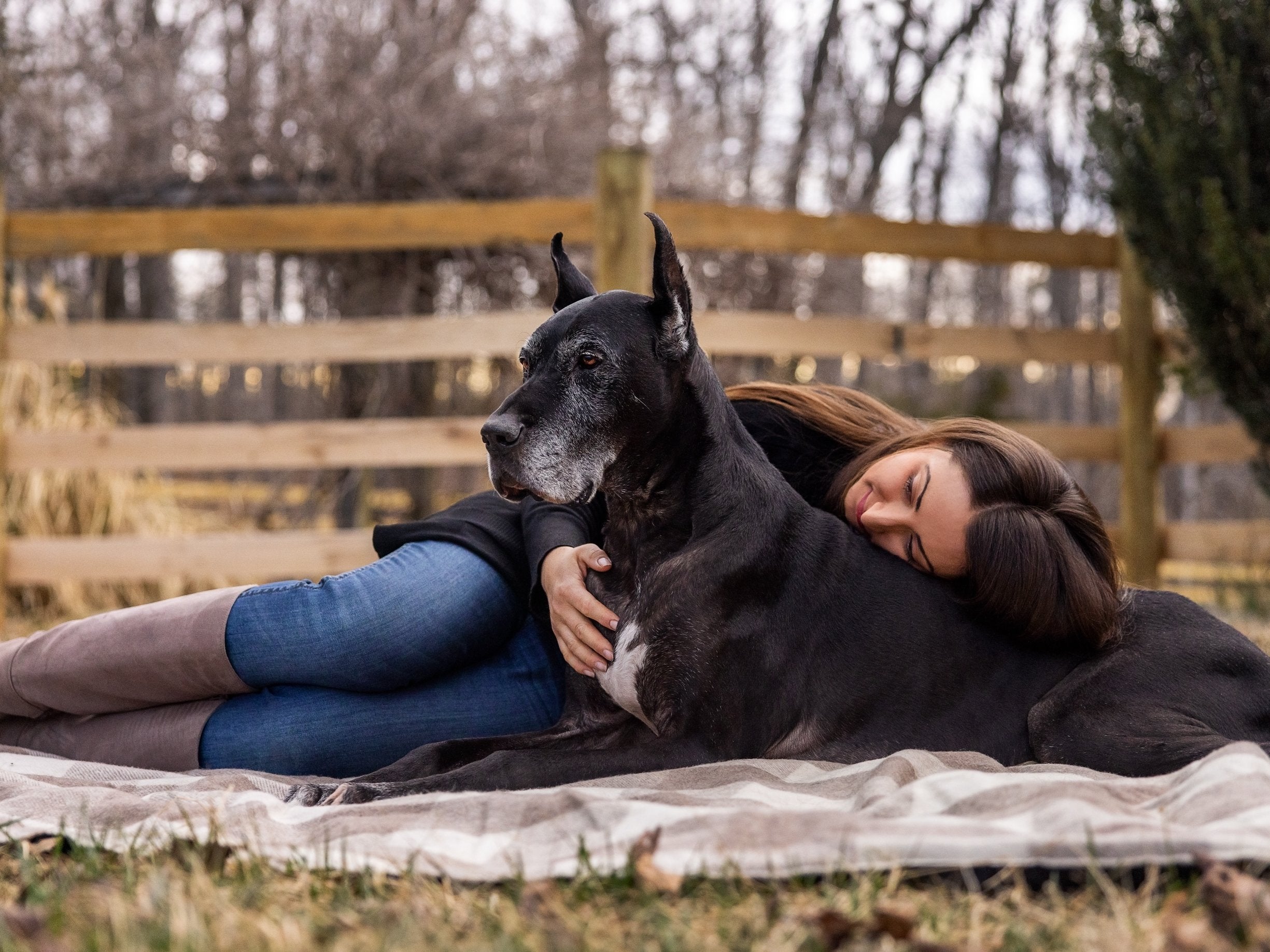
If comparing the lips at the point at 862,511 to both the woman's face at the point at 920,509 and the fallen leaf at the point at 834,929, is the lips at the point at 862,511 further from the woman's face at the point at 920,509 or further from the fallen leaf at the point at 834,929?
the fallen leaf at the point at 834,929

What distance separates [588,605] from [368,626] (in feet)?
1.82

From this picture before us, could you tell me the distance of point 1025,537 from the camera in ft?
7.55

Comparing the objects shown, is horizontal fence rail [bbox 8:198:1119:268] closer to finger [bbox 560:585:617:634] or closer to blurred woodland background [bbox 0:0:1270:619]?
blurred woodland background [bbox 0:0:1270:619]

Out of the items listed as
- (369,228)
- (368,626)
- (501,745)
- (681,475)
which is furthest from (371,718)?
(369,228)

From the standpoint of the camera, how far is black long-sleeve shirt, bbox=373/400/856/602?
2.59 meters

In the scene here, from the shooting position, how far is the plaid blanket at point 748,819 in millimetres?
1562

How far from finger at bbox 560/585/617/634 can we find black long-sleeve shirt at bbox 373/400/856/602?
0.21 metres

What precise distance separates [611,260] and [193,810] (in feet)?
11.7

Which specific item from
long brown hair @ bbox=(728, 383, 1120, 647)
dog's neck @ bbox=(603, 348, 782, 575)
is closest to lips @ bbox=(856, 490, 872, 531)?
long brown hair @ bbox=(728, 383, 1120, 647)

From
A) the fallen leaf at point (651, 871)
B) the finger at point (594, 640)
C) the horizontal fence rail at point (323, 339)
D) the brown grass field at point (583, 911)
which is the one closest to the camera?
the brown grass field at point (583, 911)

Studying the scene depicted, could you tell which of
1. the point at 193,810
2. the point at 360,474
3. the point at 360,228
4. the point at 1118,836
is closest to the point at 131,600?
the point at 360,474

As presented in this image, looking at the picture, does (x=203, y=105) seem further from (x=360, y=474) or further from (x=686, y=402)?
(x=686, y=402)

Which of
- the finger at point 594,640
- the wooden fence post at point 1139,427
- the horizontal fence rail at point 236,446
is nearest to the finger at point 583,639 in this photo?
the finger at point 594,640

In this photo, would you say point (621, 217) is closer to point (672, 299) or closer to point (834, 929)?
point (672, 299)
